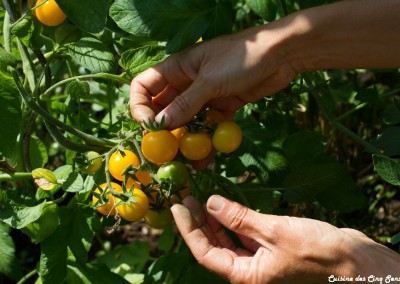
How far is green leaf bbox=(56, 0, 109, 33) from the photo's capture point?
105cm

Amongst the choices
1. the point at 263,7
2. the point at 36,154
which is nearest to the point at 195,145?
the point at 263,7

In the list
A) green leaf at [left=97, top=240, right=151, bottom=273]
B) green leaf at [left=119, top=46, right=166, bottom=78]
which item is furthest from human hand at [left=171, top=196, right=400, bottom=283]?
green leaf at [left=97, top=240, right=151, bottom=273]

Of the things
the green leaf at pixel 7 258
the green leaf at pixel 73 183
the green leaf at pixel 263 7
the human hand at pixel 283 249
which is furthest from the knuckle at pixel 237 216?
the green leaf at pixel 7 258

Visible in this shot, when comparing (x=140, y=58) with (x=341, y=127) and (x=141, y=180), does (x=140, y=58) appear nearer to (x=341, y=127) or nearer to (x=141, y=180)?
(x=141, y=180)

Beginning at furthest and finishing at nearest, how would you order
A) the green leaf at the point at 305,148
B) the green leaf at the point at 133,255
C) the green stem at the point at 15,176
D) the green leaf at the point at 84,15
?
the green leaf at the point at 133,255 → the green leaf at the point at 305,148 → the green stem at the point at 15,176 → the green leaf at the point at 84,15

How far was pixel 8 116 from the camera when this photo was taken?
112cm

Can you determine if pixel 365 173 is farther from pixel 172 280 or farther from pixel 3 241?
pixel 3 241

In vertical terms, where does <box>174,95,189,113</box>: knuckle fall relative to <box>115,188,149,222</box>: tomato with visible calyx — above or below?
above

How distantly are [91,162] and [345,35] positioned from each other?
65cm

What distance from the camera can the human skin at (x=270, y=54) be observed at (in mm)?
1210

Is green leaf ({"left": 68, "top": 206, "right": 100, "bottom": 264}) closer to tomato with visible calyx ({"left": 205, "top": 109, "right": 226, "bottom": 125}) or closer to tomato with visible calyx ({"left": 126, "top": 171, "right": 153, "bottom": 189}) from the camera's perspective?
tomato with visible calyx ({"left": 126, "top": 171, "right": 153, "bottom": 189})

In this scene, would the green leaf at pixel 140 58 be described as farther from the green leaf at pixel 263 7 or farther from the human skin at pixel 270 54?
the green leaf at pixel 263 7

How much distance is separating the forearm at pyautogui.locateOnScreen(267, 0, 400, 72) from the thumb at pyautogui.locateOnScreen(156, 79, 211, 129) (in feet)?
0.77

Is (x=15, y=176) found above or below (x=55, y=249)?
above
